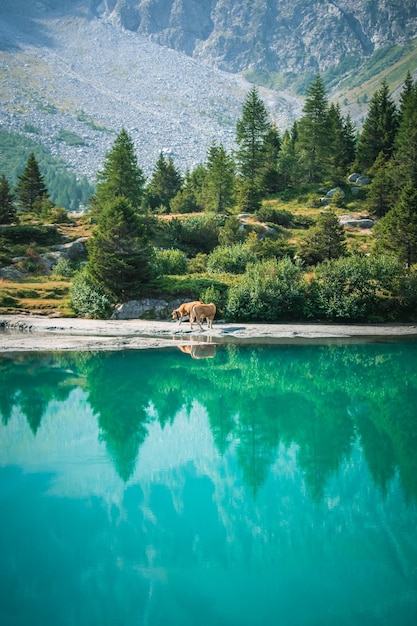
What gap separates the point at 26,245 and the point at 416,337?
3554 centimetres

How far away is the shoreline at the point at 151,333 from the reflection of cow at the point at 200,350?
44 centimetres

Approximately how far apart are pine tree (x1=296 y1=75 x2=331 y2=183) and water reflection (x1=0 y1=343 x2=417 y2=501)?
5419cm

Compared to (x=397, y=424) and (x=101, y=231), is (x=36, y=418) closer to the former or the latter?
(x=397, y=424)

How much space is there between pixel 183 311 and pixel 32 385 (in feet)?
43.3

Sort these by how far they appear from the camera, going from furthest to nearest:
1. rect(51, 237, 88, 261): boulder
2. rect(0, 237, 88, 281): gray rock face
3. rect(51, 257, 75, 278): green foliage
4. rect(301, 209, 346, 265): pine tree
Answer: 1. rect(51, 237, 88, 261): boulder
2. rect(51, 257, 75, 278): green foliage
3. rect(0, 237, 88, 281): gray rock face
4. rect(301, 209, 346, 265): pine tree

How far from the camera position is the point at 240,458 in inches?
547

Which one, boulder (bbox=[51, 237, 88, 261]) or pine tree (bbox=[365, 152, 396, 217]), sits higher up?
pine tree (bbox=[365, 152, 396, 217])

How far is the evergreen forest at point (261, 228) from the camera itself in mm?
34500

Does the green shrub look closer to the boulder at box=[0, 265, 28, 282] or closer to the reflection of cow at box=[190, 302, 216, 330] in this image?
the reflection of cow at box=[190, 302, 216, 330]

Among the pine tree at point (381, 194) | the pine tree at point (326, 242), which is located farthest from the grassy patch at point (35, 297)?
the pine tree at point (381, 194)

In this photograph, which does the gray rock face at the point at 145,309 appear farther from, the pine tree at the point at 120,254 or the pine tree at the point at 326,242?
the pine tree at the point at 326,242

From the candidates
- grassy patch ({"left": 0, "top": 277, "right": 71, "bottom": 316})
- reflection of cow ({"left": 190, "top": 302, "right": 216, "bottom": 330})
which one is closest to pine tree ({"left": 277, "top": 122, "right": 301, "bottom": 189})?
grassy patch ({"left": 0, "top": 277, "right": 71, "bottom": 316})

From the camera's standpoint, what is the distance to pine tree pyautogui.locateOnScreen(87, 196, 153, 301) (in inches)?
1385

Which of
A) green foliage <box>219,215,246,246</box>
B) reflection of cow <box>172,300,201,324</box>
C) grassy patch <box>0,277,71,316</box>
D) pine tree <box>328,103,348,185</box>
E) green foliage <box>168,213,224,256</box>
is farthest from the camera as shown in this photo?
pine tree <box>328,103,348,185</box>
